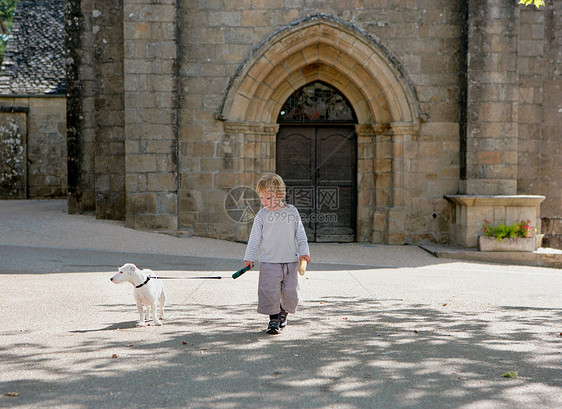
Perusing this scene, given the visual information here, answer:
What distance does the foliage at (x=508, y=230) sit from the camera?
972 centimetres

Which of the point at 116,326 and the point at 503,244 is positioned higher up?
the point at 503,244

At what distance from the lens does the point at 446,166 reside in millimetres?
10625

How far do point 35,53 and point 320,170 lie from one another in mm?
15026

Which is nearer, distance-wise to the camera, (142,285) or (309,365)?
(309,365)

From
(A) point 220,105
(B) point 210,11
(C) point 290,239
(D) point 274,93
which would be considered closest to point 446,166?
(D) point 274,93

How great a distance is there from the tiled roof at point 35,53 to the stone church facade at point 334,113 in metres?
Result: 10.8

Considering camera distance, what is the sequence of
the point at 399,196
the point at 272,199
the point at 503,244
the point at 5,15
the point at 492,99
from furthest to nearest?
the point at 5,15, the point at 399,196, the point at 492,99, the point at 503,244, the point at 272,199

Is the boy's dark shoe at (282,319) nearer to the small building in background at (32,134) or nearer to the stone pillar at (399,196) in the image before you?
the stone pillar at (399,196)

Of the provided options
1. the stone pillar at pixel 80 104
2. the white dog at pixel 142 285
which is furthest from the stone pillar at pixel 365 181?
the white dog at pixel 142 285

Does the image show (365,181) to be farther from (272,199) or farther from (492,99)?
(272,199)

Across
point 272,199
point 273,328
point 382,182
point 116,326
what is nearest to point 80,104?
point 382,182

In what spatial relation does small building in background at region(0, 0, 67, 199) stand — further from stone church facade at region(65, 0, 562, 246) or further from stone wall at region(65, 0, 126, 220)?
stone church facade at region(65, 0, 562, 246)

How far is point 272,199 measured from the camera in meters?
4.51

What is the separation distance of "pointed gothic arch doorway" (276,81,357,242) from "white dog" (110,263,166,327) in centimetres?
690
